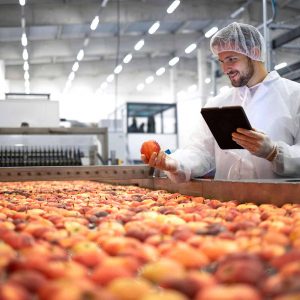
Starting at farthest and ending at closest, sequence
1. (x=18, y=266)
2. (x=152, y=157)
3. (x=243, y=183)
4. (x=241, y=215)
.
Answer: (x=152, y=157) → (x=243, y=183) → (x=241, y=215) → (x=18, y=266)

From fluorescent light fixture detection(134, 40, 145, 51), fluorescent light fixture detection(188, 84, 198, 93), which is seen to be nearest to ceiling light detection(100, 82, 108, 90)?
fluorescent light fixture detection(188, 84, 198, 93)

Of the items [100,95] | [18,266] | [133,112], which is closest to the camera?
[18,266]

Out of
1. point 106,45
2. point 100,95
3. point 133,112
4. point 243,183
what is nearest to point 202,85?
point 106,45

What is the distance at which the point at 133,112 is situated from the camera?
39.5 ft

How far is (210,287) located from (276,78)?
273 cm

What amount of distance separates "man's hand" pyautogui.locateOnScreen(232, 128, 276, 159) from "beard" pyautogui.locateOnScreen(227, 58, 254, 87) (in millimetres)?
644

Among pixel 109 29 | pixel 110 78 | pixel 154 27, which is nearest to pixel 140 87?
pixel 110 78

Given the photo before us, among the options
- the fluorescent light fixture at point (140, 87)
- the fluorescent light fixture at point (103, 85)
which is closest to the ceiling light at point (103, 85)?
the fluorescent light fixture at point (103, 85)

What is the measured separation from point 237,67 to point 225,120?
32.5 inches

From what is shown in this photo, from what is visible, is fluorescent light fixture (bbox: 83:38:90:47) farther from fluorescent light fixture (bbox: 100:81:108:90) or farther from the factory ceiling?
fluorescent light fixture (bbox: 100:81:108:90)

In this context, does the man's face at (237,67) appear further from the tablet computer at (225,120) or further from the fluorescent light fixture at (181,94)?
the fluorescent light fixture at (181,94)

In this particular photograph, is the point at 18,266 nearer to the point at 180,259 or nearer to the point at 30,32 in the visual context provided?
the point at 180,259

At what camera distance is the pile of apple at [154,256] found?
0.79m

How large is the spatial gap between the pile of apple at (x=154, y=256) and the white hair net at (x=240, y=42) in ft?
5.12
